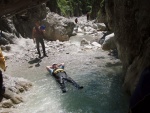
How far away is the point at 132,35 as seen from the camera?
8.87 metres

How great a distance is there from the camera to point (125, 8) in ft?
29.7

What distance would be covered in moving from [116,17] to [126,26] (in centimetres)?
107

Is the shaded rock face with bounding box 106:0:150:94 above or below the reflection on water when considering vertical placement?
above

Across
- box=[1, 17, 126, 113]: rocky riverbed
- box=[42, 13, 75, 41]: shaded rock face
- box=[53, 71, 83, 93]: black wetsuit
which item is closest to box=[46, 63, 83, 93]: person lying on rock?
box=[53, 71, 83, 93]: black wetsuit

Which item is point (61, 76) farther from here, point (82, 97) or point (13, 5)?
point (13, 5)

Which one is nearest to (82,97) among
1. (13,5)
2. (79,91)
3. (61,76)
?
(79,91)

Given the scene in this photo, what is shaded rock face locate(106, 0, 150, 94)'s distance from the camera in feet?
25.2

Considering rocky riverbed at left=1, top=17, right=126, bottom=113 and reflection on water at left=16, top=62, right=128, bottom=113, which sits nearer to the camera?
reflection on water at left=16, top=62, right=128, bottom=113

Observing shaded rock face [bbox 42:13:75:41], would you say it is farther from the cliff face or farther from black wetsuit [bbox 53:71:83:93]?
the cliff face

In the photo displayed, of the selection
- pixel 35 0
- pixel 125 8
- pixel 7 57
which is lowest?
pixel 7 57

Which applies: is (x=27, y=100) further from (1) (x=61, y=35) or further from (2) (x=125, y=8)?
(1) (x=61, y=35)

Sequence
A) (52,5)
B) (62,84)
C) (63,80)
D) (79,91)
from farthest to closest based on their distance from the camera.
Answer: (52,5) → (63,80) → (62,84) → (79,91)

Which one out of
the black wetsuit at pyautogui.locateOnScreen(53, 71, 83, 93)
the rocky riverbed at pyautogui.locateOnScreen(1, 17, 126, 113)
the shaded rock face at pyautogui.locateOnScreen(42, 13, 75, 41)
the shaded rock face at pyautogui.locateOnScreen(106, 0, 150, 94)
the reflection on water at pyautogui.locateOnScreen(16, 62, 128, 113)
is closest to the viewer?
the shaded rock face at pyautogui.locateOnScreen(106, 0, 150, 94)

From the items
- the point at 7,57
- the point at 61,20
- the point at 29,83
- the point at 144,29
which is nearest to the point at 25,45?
the point at 7,57
